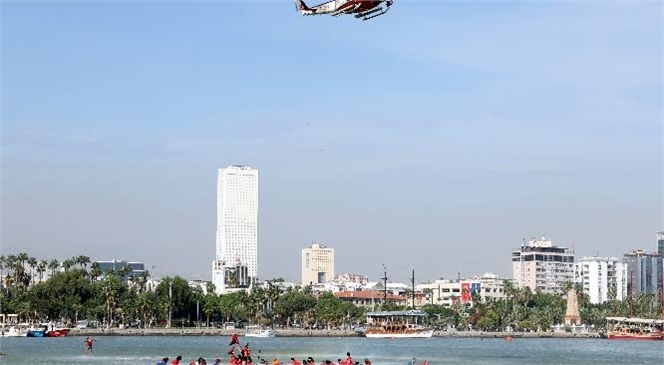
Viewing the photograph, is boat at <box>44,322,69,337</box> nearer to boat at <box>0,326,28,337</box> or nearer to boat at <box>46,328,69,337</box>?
boat at <box>46,328,69,337</box>

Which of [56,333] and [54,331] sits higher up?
[54,331]

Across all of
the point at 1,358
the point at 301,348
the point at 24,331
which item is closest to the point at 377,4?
the point at 1,358

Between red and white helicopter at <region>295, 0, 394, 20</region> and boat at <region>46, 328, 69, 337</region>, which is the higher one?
red and white helicopter at <region>295, 0, 394, 20</region>

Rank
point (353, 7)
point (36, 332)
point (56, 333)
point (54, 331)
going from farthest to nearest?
point (54, 331)
point (56, 333)
point (36, 332)
point (353, 7)

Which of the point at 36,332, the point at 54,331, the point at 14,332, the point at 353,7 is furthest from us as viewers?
the point at 14,332

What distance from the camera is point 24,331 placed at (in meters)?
180

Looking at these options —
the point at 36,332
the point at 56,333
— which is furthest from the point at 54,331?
the point at 36,332

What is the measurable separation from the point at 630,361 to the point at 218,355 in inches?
1702

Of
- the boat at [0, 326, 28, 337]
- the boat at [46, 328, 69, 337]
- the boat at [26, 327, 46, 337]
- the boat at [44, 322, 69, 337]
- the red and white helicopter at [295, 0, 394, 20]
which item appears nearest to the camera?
the red and white helicopter at [295, 0, 394, 20]

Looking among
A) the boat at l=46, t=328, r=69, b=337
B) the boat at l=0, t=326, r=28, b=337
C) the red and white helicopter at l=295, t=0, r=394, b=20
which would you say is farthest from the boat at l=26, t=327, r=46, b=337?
the red and white helicopter at l=295, t=0, r=394, b=20

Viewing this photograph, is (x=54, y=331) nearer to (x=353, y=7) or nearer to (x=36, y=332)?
(x=36, y=332)

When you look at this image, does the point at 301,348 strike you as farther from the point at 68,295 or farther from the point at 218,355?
the point at 68,295

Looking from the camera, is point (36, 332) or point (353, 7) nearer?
point (353, 7)

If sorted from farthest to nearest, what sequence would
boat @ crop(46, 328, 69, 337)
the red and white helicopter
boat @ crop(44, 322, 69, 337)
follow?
1. boat @ crop(44, 322, 69, 337)
2. boat @ crop(46, 328, 69, 337)
3. the red and white helicopter
